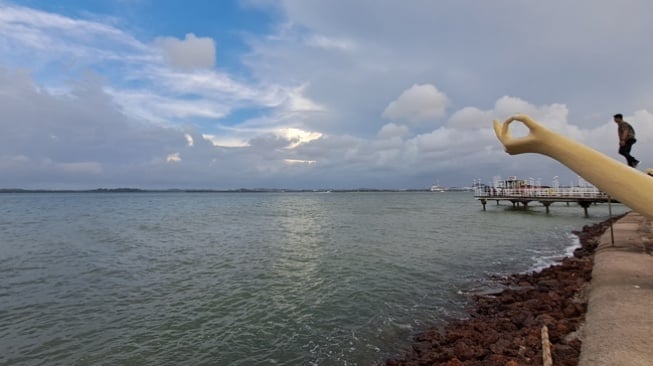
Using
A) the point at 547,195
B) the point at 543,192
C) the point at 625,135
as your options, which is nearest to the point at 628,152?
Answer: the point at 625,135

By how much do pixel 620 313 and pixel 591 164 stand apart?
3446 mm

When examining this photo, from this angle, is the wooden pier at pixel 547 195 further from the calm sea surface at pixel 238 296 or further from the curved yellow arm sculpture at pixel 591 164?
the curved yellow arm sculpture at pixel 591 164

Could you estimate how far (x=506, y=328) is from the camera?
9680 mm

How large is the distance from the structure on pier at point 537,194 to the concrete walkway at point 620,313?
31.1 m

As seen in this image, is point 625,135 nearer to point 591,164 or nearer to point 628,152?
point 628,152

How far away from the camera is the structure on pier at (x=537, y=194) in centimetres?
4822

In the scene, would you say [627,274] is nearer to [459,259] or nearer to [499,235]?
[459,259]

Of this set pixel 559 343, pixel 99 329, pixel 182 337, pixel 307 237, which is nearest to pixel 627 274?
pixel 559 343

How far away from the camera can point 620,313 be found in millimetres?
7785

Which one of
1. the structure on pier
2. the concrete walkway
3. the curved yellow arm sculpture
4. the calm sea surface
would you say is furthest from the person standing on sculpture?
the structure on pier

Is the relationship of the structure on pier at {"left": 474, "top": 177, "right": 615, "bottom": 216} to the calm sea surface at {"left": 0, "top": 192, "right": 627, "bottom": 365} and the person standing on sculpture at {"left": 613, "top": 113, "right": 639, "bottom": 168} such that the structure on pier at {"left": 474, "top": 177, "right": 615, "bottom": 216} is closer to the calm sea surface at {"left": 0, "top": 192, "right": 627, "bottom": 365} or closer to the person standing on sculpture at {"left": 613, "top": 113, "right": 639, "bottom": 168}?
→ the calm sea surface at {"left": 0, "top": 192, "right": 627, "bottom": 365}

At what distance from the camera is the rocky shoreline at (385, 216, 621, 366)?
759 cm

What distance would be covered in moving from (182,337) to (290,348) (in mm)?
3277

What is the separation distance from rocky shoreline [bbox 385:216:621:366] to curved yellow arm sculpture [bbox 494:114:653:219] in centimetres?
311
